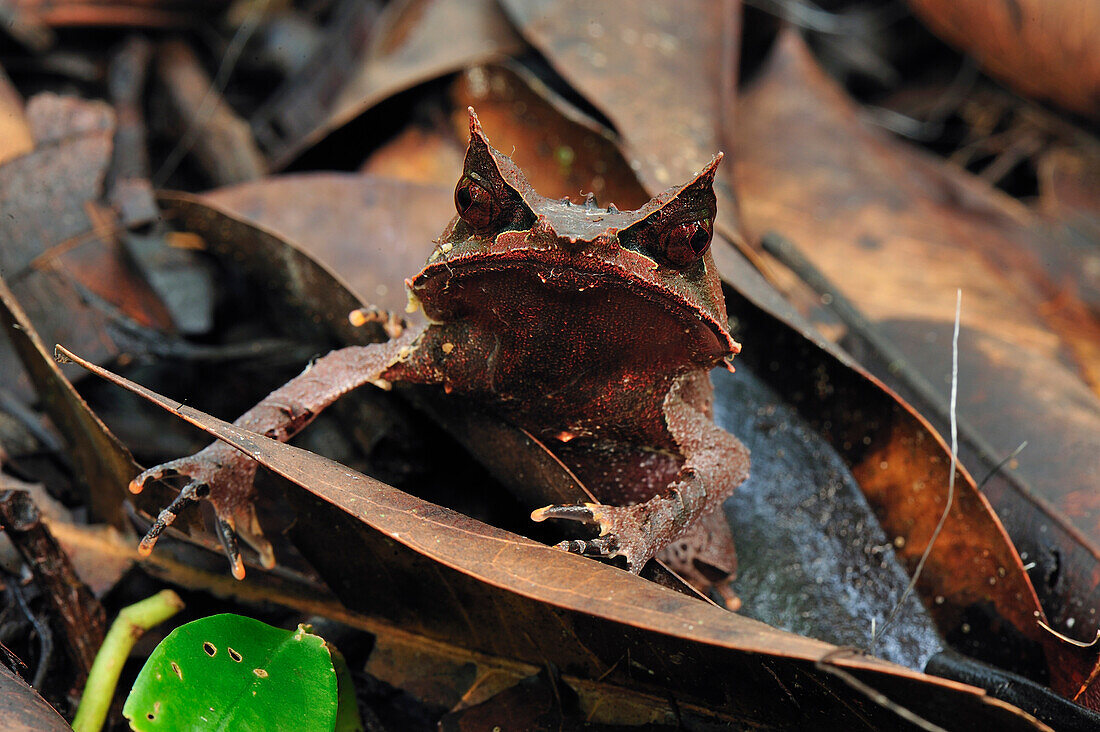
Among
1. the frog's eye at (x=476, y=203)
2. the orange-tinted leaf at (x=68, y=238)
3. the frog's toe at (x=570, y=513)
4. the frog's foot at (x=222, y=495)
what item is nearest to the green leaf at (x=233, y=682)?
the frog's foot at (x=222, y=495)

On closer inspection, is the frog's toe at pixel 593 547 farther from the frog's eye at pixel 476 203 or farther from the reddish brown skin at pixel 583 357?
the frog's eye at pixel 476 203

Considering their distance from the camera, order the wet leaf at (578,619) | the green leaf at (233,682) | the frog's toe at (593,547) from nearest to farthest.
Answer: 1. the wet leaf at (578,619)
2. the green leaf at (233,682)
3. the frog's toe at (593,547)

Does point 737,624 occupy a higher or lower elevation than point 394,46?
lower

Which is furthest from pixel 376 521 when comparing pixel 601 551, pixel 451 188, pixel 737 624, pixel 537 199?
pixel 451 188

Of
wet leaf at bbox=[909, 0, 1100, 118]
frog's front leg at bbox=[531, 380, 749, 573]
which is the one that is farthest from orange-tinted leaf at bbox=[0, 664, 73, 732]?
wet leaf at bbox=[909, 0, 1100, 118]

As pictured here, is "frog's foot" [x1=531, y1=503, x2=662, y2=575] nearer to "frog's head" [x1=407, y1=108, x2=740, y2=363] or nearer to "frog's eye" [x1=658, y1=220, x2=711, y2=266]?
"frog's head" [x1=407, y1=108, x2=740, y2=363]

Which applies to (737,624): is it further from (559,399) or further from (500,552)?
(559,399)

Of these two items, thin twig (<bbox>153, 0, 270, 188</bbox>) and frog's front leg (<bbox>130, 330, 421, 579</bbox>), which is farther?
thin twig (<bbox>153, 0, 270, 188</bbox>)
